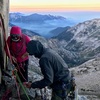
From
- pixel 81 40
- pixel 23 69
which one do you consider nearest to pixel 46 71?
pixel 23 69

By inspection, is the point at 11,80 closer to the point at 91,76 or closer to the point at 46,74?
the point at 46,74

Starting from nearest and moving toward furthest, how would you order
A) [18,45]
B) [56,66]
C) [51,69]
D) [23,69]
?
[51,69] < [56,66] < [18,45] < [23,69]

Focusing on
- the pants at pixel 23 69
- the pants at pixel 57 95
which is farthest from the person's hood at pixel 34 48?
the pants at pixel 23 69

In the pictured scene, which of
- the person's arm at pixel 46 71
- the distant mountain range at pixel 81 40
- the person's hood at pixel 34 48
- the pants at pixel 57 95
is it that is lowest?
the distant mountain range at pixel 81 40

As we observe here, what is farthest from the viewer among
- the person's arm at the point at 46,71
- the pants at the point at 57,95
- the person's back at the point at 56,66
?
the pants at the point at 57,95

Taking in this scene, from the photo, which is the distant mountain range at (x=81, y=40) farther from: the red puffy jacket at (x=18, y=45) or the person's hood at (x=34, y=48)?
the person's hood at (x=34, y=48)

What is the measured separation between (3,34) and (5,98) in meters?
2.06

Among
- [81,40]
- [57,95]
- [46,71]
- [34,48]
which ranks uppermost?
[34,48]

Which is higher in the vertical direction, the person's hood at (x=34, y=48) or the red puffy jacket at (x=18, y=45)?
the person's hood at (x=34, y=48)

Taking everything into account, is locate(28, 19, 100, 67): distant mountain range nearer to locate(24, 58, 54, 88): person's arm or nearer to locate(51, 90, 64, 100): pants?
locate(51, 90, 64, 100): pants

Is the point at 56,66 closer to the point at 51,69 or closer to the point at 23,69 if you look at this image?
the point at 51,69

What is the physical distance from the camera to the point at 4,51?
11.9 m

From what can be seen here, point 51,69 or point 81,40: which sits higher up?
point 51,69

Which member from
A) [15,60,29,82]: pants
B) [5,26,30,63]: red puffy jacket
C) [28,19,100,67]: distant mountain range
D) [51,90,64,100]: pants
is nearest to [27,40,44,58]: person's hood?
[51,90,64,100]: pants
